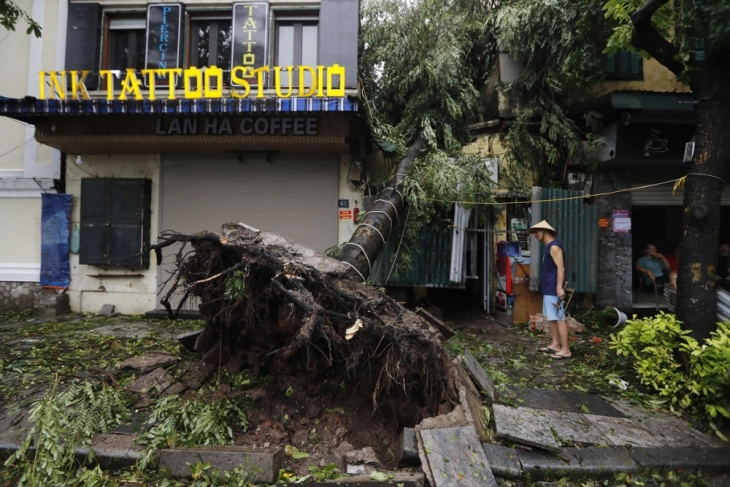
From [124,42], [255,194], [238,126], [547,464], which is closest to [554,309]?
[547,464]

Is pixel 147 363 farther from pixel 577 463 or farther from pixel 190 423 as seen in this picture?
pixel 577 463

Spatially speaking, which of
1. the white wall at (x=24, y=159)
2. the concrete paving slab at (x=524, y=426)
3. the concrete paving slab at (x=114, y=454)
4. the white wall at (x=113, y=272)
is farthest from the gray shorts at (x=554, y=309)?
the white wall at (x=24, y=159)

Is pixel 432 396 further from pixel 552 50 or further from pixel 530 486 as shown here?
pixel 552 50

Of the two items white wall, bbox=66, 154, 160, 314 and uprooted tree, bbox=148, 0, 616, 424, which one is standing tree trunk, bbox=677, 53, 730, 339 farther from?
white wall, bbox=66, 154, 160, 314

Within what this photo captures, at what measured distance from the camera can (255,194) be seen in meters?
8.40

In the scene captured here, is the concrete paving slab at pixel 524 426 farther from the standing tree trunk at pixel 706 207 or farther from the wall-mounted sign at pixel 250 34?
the wall-mounted sign at pixel 250 34

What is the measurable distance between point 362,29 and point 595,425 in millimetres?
8796

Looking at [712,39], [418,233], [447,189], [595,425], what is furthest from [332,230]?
[712,39]

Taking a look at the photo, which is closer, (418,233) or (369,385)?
(369,385)

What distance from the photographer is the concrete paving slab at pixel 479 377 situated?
4.33 m

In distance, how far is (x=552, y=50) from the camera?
7.16 metres

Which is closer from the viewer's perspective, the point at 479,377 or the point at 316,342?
the point at 316,342

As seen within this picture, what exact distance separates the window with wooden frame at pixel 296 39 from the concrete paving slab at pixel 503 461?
24.8 feet

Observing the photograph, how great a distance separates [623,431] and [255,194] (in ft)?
23.8
